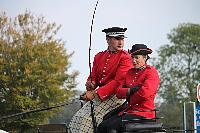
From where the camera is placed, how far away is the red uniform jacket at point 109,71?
20.1 feet

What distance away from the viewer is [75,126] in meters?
6.09

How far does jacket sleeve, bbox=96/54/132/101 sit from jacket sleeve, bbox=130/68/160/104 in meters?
0.26

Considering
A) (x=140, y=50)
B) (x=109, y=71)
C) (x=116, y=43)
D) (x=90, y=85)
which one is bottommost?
(x=90, y=85)

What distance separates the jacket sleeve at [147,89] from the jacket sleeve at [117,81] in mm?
264

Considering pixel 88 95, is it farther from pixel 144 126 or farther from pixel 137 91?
pixel 144 126

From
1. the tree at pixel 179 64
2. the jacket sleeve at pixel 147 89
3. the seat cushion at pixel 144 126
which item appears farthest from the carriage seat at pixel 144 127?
the tree at pixel 179 64

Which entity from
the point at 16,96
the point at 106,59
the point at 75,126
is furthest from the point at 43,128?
the point at 16,96

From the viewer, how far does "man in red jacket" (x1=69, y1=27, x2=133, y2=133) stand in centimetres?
605

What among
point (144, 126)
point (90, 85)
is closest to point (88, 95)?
point (90, 85)

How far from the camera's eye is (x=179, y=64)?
163ft

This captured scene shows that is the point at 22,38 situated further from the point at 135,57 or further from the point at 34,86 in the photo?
the point at 135,57

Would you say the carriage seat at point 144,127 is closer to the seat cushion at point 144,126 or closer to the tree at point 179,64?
the seat cushion at point 144,126

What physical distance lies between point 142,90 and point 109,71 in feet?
2.08

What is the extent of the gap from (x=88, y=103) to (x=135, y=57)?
2.45ft
